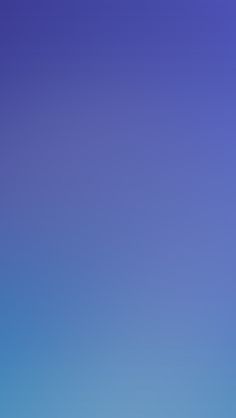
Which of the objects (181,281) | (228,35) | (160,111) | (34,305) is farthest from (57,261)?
(228,35)

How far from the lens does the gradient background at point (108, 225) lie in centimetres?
113

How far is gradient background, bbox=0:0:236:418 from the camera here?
1126 millimetres

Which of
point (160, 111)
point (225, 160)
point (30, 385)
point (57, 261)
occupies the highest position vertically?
point (160, 111)

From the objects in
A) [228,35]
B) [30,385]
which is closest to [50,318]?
[30,385]

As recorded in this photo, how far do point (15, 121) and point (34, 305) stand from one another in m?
0.47

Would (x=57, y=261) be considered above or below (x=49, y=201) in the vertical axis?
below

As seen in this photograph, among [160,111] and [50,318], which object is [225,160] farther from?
[50,318]

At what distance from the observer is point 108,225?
1.13 m

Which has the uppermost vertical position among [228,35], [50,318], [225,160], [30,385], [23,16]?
[23,16]

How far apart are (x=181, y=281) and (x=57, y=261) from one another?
1.04 feet

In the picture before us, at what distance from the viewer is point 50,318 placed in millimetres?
1125

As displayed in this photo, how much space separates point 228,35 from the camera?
1154 mm

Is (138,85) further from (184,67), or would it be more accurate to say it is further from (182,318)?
(182,318)

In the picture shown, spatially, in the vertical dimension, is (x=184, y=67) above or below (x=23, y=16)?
below
